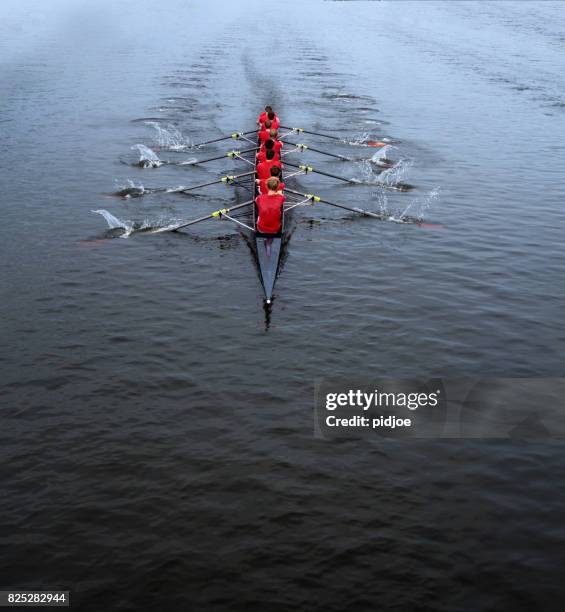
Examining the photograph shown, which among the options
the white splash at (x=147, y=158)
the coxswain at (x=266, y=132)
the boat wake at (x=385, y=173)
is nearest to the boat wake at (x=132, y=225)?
the coxswain at (x=266, y=132)

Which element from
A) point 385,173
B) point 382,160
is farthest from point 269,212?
point 382,160

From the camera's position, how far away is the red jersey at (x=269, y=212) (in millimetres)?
22609

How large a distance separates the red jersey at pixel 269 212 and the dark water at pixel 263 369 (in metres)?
1.77

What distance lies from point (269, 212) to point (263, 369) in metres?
7.65

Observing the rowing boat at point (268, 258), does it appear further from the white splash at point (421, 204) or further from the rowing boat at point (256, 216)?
the white splash at point (421, 204)

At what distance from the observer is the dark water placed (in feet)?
37.2

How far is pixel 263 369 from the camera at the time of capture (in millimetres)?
17125

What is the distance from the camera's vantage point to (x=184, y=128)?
4506 centimetres

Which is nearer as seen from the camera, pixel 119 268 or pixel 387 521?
pixel 387 521

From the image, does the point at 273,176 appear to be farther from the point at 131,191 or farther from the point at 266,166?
the point at 131,191

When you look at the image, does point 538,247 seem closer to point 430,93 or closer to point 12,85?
point 430,93

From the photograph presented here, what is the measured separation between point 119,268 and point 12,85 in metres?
43.2

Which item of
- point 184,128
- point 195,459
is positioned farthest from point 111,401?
point 184,128

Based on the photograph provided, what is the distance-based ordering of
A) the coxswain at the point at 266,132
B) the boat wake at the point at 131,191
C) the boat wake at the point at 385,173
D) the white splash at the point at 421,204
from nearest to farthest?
the white splash at the point at 421,204, the boat wake at the point at 131,191, the coxswain at the point at 266,132, the boat wake at the point at 385,173
